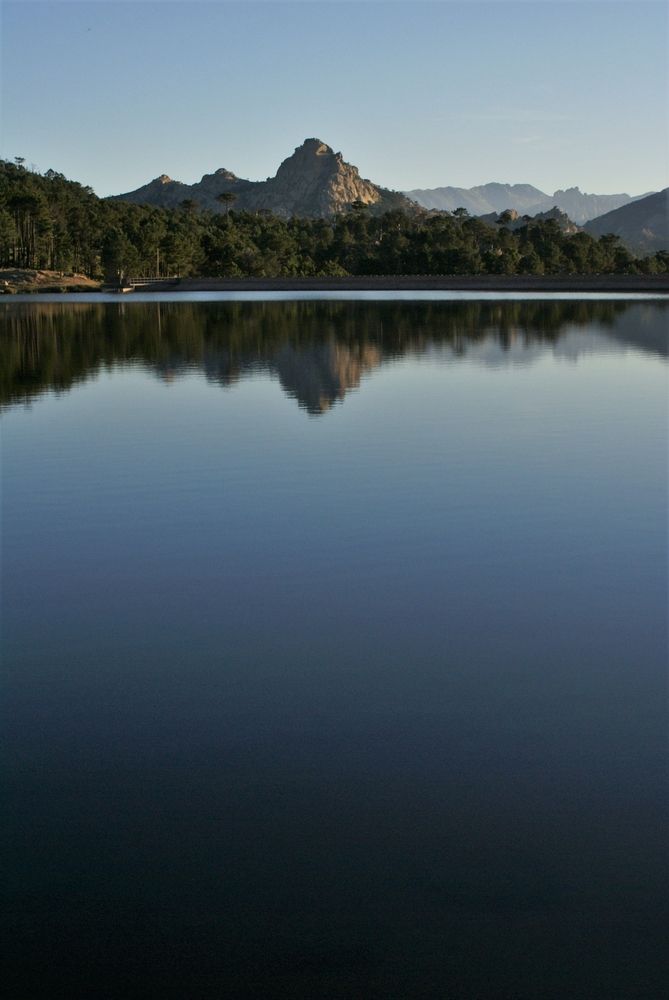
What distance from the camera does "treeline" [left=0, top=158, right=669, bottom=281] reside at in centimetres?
12756

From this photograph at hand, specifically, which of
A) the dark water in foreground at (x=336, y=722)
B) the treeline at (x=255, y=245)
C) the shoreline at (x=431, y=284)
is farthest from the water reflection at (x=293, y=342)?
the treeline at (x=255, y=245)

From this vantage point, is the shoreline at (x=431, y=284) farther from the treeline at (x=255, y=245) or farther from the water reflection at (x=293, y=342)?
the water reflection at (x=293, y=342)

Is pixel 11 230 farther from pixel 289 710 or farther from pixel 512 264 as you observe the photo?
pixel 289 710

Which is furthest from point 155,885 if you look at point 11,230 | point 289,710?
point 11,230

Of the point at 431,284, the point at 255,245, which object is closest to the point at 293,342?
the point at 431,284

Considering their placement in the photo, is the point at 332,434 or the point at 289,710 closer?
the point at 289,710

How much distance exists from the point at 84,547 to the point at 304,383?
16346 millimetres

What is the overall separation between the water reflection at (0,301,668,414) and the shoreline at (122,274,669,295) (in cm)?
5690

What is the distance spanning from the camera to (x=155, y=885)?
496cm

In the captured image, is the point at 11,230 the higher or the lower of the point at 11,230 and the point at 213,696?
the higher

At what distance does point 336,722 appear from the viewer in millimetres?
6688

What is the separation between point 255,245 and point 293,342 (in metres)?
116

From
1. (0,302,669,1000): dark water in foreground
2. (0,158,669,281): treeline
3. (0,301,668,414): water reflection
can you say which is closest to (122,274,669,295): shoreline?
(0,158,669,281): treeline

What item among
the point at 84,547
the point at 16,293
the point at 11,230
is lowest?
the point at 84,547
